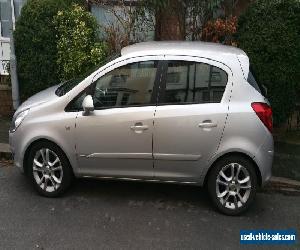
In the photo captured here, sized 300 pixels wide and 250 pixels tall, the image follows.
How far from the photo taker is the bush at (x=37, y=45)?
6.82m

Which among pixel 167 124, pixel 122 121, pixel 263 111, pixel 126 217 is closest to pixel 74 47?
pixel 122 121

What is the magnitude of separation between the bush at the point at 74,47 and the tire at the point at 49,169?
2269mm

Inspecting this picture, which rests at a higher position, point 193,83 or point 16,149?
point 193,83

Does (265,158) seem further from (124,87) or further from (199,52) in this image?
(124,87)

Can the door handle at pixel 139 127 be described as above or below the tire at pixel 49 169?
above

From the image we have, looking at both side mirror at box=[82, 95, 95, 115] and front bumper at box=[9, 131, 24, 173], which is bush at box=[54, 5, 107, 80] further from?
side mirror at box=[82, 95, 95, 115]

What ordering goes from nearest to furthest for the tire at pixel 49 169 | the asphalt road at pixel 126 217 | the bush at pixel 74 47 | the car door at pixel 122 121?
the asphalt road at pixel 126 217 < the car door at pixel 122 121 < the tire at pixel 49 169 < the bush at pixel 74 47

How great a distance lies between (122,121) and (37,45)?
10.1 ft

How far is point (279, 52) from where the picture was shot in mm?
5902

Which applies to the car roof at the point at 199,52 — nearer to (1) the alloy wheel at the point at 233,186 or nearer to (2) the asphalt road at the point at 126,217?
(1) the alloy wheel at the point at 233,186

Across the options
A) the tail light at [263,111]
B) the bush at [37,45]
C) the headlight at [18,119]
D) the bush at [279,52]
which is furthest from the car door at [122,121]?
the bush at [37,45]

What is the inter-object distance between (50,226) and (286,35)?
13.2 ft

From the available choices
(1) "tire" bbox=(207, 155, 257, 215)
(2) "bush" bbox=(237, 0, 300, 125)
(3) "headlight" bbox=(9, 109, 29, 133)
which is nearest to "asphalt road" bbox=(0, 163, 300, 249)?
(1) "tire" bbox=(207, 155, 257, 215)

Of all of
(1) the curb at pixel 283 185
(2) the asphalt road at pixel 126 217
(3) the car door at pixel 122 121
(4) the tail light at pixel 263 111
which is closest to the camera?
(2) the asphalt road at pixel 126 217
